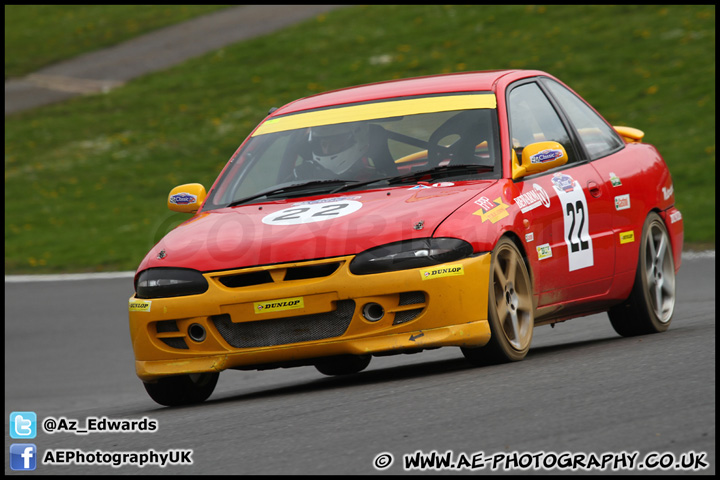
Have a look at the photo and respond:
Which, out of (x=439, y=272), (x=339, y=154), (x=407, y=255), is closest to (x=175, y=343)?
(x=407, y=255)

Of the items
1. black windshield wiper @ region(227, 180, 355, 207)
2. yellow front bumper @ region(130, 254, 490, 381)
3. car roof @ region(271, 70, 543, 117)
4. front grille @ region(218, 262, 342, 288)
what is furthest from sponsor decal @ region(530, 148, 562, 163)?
front grille @ region(218, 262, 342, 288)

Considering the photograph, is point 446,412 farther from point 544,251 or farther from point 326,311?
point 544,251

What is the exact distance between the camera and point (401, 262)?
6.47 meters

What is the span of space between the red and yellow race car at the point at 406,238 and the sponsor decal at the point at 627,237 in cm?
2

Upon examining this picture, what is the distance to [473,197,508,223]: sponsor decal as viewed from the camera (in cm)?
672

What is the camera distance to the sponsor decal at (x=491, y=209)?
672 cm

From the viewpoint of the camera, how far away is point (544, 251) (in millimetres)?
7289

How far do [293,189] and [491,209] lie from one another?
1.34m

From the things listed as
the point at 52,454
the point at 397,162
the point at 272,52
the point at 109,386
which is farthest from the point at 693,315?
the point at 272,52

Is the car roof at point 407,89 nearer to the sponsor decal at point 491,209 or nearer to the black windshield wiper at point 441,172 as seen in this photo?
the black windshield wiper at point 441,172

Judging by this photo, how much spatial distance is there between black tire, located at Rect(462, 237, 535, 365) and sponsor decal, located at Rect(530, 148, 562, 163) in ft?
1.87

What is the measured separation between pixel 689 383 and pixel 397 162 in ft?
8.18

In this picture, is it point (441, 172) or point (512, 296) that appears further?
point (441, 172)

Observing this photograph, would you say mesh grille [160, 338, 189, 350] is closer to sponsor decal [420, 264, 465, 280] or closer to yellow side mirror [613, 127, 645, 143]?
sponsor decal [420, 264, 465, 280]
